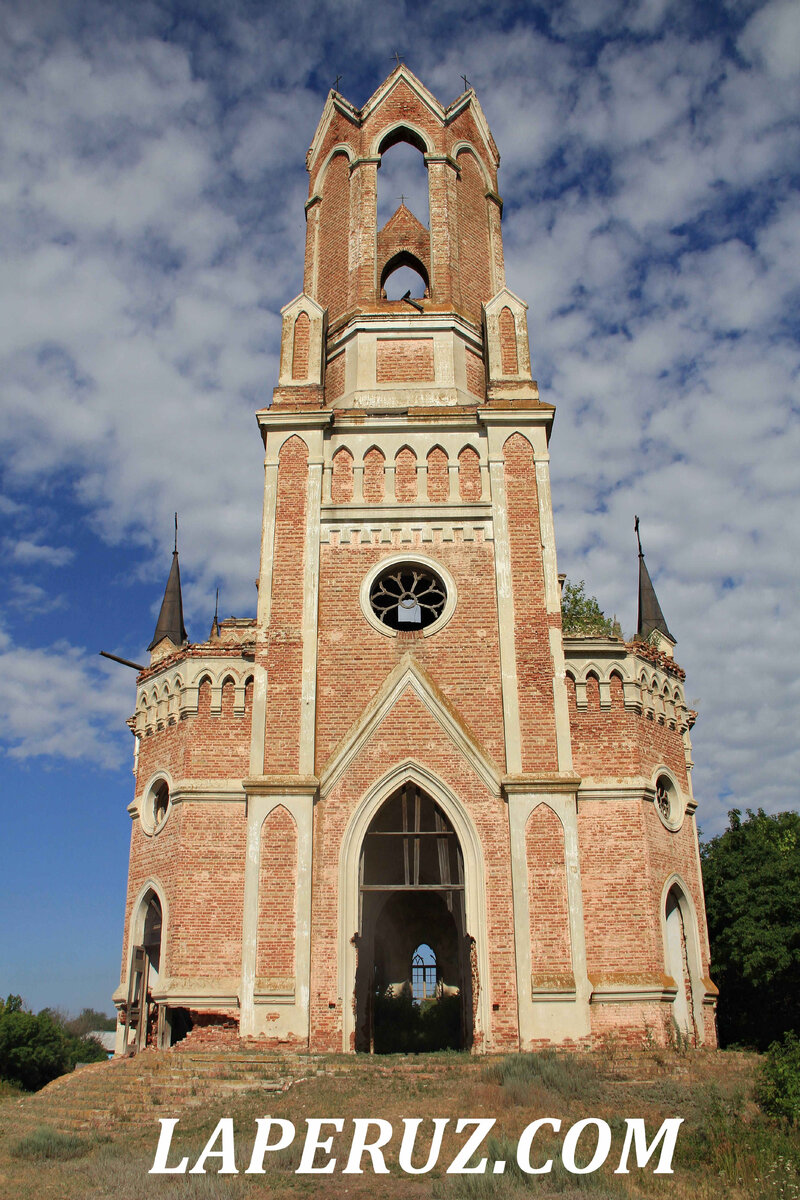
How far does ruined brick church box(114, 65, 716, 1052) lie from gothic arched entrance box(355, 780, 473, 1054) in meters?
0.15

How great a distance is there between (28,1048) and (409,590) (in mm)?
30926

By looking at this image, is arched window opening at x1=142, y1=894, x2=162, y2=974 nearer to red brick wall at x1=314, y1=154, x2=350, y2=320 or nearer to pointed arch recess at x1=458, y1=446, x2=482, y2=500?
pointed arch recess at x1=458, y1=446, x2=482, y2=500

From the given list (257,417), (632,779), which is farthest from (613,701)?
(257,417)

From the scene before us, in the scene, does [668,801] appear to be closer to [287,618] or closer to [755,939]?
[755,939]

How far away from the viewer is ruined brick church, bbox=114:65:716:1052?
601 inches

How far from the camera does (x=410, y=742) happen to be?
1655 centimetres

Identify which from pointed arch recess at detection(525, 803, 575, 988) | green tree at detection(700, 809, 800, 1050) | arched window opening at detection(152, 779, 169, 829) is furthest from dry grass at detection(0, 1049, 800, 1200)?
green tree at detection(700, 809, 800, 1050)

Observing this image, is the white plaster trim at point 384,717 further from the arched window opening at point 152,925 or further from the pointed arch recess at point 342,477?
the arched window opening at point 152,925

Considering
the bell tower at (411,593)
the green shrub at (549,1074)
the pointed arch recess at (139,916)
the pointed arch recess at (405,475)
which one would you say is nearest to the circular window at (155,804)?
the pointed arch recess at (139,916)

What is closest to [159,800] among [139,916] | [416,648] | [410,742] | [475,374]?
[139,916]

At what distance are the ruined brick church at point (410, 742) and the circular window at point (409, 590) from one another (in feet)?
0.15

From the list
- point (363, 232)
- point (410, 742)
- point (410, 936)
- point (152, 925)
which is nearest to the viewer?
point (410, 742)

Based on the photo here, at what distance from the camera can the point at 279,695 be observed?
55.7 ft

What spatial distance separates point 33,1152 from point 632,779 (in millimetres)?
10308
